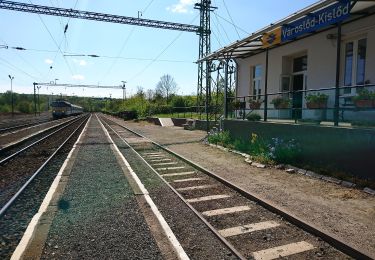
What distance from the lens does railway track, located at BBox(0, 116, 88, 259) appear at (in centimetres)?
582

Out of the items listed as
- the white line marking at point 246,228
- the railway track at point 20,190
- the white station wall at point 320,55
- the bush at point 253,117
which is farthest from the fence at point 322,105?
the railway track at point 20,190

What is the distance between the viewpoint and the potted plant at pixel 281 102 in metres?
12.5

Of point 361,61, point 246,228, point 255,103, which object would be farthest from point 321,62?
point 246,228

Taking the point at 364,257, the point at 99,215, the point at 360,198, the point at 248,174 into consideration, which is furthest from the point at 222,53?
the point at 364,257

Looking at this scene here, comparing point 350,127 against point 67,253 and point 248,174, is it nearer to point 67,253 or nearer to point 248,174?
point 248,174

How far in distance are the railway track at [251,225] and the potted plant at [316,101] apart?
12.7 ft

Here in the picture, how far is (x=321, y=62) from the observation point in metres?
14.9

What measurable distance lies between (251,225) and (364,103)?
5025 millimetres

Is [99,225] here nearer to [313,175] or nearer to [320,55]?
[313,175]

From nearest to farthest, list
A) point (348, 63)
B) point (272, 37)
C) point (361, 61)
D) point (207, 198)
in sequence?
1. point (207, 198)
2. point (361, 61)
3. point (348, 63)
4. point (272, 37)

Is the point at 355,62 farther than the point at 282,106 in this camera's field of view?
Yes

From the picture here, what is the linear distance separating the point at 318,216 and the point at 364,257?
175 centimetres

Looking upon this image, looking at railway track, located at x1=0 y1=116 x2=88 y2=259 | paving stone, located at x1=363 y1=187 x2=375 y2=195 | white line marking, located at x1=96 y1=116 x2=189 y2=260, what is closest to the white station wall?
paving stone, located at x1=363 y1=187 x2=375 y2=195

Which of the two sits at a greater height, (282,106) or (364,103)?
(364,103)
